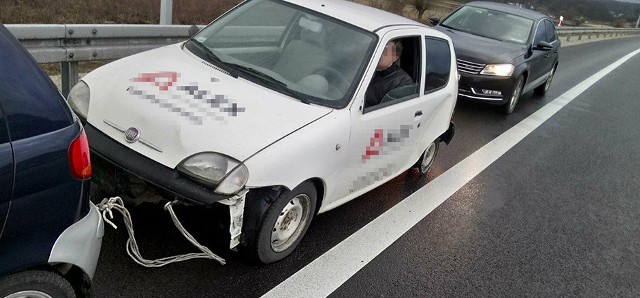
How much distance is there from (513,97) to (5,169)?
8374mm

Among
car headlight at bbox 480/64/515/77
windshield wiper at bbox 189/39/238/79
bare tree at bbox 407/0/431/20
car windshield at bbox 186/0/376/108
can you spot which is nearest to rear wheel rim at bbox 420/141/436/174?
car windshield at bbox 186/0/376/108

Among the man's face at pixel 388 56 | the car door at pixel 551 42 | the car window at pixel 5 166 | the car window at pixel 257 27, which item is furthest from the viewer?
the car door at pixel 551 42

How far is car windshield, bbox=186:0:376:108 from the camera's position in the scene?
3891mm

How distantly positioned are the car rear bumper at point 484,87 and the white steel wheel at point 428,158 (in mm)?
3317

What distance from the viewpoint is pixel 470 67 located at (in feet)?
28.1

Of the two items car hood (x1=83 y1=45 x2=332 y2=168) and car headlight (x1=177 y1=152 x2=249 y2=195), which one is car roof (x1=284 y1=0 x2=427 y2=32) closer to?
car hood (x1=83 y1=45 x2=332 y2=168)

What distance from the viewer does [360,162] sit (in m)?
3.98

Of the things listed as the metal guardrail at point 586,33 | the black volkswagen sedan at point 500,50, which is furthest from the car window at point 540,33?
the metal guardrail at point 586,33

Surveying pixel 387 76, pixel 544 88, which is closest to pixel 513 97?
pixel 544 88

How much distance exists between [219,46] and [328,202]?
1.56 metres

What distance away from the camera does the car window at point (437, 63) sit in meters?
4.74

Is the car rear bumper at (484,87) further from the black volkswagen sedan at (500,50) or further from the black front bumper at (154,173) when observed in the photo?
the black front bumper at (154,173)

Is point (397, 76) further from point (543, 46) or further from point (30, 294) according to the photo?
point (543, 46)

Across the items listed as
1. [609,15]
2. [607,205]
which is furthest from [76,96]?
[609,15]
